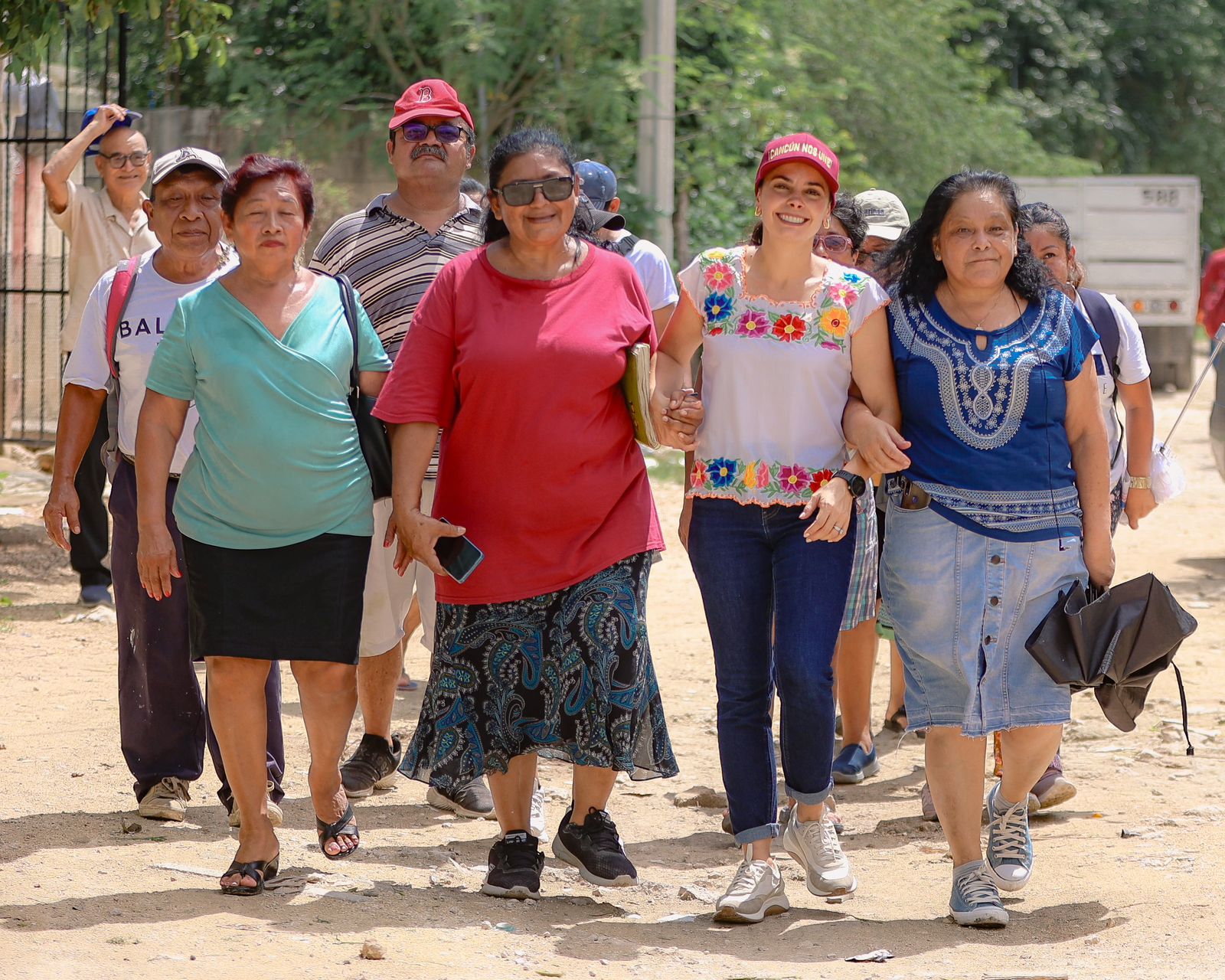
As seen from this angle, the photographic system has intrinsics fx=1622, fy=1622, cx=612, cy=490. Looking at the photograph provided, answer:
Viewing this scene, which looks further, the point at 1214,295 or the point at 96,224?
the point at 1214,295

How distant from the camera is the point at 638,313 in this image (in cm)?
429

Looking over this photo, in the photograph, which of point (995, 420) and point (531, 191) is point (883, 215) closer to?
point (995, 420)

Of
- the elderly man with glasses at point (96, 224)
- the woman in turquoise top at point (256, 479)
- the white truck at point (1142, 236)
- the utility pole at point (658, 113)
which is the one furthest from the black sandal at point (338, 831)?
the white truck at point (1142, 236)

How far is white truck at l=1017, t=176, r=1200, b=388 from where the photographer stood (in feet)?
70.6

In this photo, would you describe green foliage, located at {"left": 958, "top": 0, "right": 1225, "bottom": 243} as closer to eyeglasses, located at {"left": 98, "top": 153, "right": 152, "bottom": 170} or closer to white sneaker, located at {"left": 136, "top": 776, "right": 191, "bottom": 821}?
eyeglasses, located at {"left": 98, "top": 153, "right": 152, "bottom": 170}

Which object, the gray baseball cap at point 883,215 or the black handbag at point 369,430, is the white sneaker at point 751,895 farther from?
the gray baseball cap at point 883,215

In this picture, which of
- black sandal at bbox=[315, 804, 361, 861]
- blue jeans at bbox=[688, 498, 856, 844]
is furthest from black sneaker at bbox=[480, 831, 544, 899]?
blue jeans at bbox=[688, 498, 856, 844]

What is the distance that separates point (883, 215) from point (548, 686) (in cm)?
266

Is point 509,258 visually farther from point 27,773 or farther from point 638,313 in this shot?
point 27,773

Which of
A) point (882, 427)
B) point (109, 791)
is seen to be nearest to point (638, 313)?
point (882, 427)

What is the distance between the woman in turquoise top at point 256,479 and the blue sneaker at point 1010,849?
184 centimetres

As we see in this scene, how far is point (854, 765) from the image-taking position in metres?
5.79

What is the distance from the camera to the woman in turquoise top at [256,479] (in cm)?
414

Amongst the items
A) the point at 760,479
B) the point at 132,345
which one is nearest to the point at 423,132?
the point at 132,345
